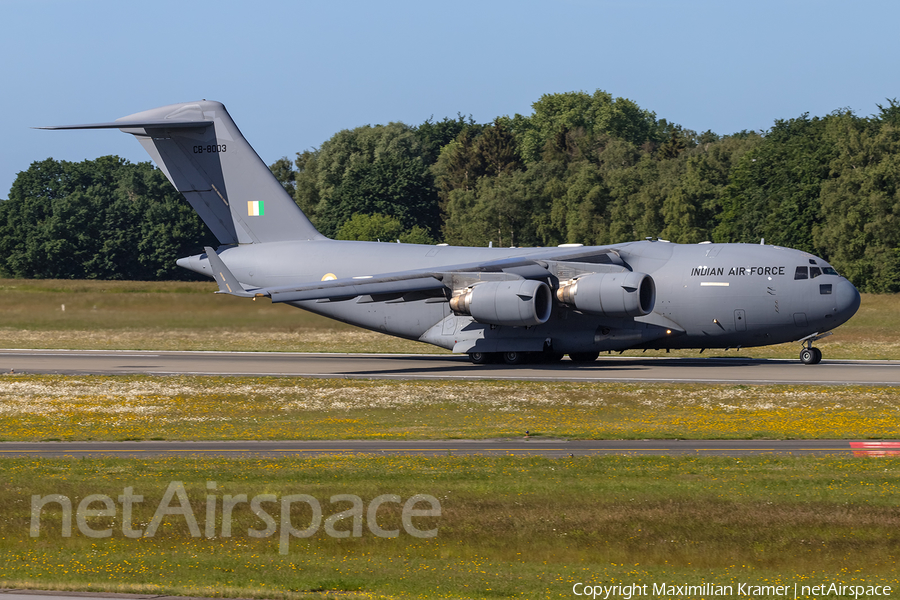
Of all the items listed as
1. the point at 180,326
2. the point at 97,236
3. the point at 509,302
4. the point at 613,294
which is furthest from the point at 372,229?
the point at 613,294

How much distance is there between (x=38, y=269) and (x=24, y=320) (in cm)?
4989

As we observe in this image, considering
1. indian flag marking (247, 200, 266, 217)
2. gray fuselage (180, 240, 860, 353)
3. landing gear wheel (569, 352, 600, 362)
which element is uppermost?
indian flag marking (247, 200, 266, 217)

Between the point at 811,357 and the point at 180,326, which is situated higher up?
the point at 180,326

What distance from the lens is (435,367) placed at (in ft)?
119

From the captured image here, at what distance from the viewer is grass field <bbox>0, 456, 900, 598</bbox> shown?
11211mm

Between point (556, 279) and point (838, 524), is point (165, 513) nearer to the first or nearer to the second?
point (838, 524)

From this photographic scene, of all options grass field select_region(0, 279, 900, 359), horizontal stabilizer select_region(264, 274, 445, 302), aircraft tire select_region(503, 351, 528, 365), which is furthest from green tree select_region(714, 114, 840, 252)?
horizontal stabilizer select_region(264, 274, 445, 302)

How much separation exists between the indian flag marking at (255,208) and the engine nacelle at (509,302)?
33.3ft

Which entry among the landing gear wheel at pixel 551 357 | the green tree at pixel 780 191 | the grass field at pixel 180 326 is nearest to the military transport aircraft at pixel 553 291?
the landing gear wheel at pixel 551 357

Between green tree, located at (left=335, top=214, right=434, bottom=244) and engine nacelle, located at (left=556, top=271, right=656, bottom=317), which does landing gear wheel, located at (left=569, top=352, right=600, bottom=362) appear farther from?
green tree, located at (left=335, top=214, right=434, bottom=244)

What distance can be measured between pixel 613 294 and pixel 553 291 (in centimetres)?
279

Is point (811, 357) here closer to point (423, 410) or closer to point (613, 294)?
point (613, 294)

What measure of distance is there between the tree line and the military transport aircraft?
40673 millimetres

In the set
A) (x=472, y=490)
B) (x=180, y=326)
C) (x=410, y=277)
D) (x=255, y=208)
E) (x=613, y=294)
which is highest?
(x=255, y=208)
